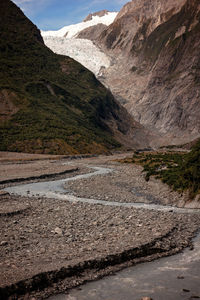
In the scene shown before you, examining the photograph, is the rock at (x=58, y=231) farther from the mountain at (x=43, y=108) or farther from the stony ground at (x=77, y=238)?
the mountain at (x=43, y=108)

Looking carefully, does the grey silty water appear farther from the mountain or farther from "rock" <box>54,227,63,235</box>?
the mountain

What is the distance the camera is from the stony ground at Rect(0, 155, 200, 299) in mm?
14688

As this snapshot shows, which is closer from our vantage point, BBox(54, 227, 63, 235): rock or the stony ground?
the stony ground

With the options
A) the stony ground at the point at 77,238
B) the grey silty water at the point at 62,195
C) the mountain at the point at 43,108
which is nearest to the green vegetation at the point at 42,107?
the mountain at the point at 43,108

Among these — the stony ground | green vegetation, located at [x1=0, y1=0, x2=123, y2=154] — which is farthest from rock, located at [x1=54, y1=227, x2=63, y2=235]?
green vegetation, located at [x1=0, y1=0, x2=123, y2=154]

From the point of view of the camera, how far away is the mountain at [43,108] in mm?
114750

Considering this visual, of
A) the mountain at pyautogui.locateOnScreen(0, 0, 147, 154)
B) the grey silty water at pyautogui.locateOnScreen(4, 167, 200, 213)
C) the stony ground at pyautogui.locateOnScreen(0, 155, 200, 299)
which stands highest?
the mountain at pyautogui.locateOnScreen(0, 0, 147, 154)

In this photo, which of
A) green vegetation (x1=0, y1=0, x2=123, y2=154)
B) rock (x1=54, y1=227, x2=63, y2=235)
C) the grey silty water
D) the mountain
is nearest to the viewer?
rock (x1=54, y1=227, x2=63, y2=235)

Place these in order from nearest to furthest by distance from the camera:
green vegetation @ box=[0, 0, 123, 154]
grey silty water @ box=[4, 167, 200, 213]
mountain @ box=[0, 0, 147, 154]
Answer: grey silty water @ box=[4, 167, 200, 213], green vegetation @ box=[0, 0, 123, 154], mountain @ box=[0, 0, 147, 154]

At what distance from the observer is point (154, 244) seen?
18.4 metres

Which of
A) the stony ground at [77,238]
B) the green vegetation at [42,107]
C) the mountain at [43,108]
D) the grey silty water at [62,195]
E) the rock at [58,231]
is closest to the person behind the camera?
the stony ground at [77,238]

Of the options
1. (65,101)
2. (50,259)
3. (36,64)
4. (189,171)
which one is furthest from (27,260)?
(36,64)

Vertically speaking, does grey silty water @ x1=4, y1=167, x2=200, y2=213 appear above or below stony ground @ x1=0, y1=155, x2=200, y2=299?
below

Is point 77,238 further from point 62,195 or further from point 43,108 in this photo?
point 43,108
